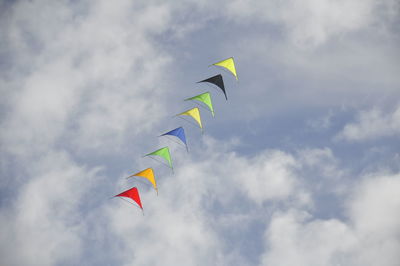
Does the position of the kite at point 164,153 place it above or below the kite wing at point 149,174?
above

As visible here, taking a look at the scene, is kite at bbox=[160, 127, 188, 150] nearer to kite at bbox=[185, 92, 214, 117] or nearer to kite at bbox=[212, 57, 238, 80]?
kite at bbox=[185, 92, 214, 117]

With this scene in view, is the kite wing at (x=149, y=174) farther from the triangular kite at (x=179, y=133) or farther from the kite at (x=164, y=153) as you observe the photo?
the triangular kite at (x=179, y=133)

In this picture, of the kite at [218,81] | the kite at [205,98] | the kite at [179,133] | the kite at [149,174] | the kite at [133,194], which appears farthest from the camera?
the kite at [218,81]

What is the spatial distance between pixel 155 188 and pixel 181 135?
6055 mm

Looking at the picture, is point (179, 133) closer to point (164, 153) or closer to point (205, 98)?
point (164, 153)

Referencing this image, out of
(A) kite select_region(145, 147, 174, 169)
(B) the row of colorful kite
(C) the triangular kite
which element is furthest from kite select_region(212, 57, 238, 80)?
(A) kite select_region(145, 147, 174, 169)

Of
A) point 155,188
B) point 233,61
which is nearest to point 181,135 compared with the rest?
point 155,188

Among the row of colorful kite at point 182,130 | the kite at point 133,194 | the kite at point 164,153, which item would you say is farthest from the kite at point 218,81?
the kite at point 133,194

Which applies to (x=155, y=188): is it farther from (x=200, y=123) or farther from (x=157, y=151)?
(x=200, y=123)

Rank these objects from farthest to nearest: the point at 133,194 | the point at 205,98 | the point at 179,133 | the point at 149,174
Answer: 1. the point at 205,98
2. the point at 179,133
3. the point at 149,174
4. the point at 133,194

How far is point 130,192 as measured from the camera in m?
31.4

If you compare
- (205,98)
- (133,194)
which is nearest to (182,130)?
(205,98)

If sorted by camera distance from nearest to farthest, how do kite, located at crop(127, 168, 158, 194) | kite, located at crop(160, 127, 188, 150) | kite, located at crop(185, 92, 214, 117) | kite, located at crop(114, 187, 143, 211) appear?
kite, located at crop(114, 187, 143, 211)
kite, located at crop(127, 168, 158, 194)
kite, located at crop(160, 127, 188, 150)
kite, located at crop(185, 92, 214, 117)

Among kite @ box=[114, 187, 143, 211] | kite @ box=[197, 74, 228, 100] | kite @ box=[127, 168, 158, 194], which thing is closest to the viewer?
kite @ box=[114, 187, 143, 211]
